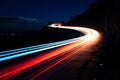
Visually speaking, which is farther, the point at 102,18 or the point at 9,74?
the point at 102,18

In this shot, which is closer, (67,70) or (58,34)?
(67,70)

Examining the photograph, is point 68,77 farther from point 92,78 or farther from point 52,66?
point 52,66

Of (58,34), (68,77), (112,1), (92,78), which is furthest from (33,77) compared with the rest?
(58,34)

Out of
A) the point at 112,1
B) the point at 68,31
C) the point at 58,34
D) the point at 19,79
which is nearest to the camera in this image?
the point at 19,79

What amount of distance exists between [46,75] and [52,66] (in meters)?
3.72

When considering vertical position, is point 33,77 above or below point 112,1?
below

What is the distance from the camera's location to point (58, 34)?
9306 cm

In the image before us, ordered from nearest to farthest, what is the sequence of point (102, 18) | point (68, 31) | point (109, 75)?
1. point (109, 75)
2. point (68, 31)
3. point (102, 18)

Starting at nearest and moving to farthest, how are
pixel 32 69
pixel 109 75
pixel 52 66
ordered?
pixel 109 75 → pixel 32 69 → pixel 52 66

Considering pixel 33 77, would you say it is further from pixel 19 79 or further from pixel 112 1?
pixel 112 1

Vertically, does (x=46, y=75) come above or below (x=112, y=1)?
below

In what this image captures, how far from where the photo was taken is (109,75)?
16.5 meters

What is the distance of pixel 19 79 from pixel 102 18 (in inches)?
3807

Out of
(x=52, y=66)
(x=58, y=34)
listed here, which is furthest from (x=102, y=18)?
(x=52, y=66)
